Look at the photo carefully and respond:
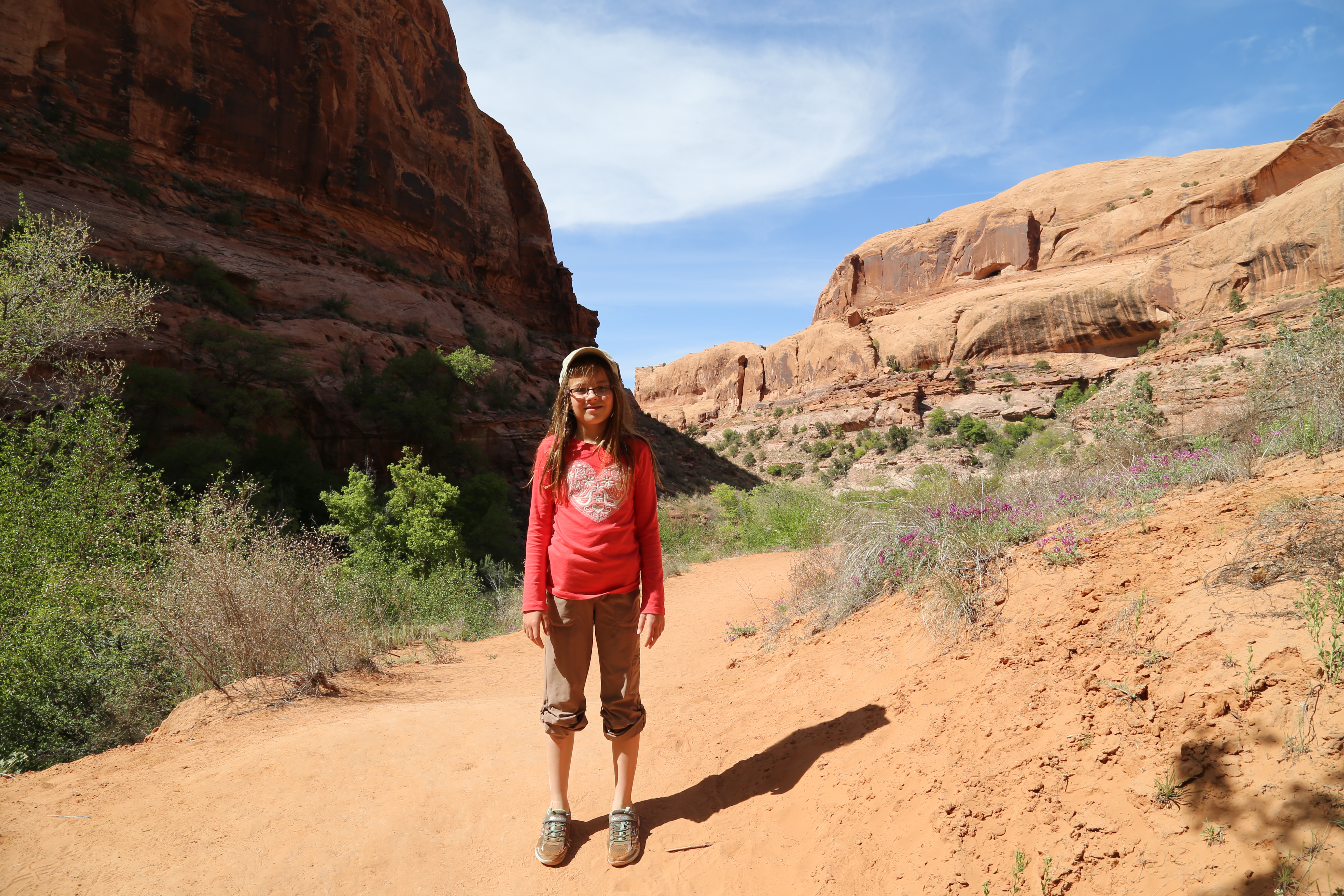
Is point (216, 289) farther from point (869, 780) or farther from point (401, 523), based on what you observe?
point (869, 780)

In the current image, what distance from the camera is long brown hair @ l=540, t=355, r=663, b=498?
254cm

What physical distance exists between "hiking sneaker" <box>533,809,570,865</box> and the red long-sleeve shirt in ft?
2.91

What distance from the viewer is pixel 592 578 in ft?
7.85

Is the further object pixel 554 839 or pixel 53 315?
pixel 53 315

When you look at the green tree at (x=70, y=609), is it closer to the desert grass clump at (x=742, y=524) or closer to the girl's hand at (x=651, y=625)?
the girl's hand at (x=651, y=625)

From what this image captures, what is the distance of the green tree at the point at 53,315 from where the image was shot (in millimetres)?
7672

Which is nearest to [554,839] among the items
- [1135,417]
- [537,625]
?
[537,625]

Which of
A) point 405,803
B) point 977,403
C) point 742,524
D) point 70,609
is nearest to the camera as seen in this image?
point 405,803

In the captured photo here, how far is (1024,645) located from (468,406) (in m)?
19.6

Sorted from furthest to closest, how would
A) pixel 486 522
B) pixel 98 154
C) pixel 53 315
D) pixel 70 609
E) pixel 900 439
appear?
pixel 900 439
pixel 98 154
pixel 486 522
pixel 53 315
pixel 70 609

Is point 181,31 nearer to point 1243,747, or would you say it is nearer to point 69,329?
point 69,329

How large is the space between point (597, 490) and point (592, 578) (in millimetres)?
360

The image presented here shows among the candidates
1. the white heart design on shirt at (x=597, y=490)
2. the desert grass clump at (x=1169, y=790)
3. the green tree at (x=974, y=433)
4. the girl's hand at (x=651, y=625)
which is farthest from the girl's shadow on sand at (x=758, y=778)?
the green tree at (x=974, y=433)

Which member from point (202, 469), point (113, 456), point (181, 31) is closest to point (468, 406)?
point (202, 469)
